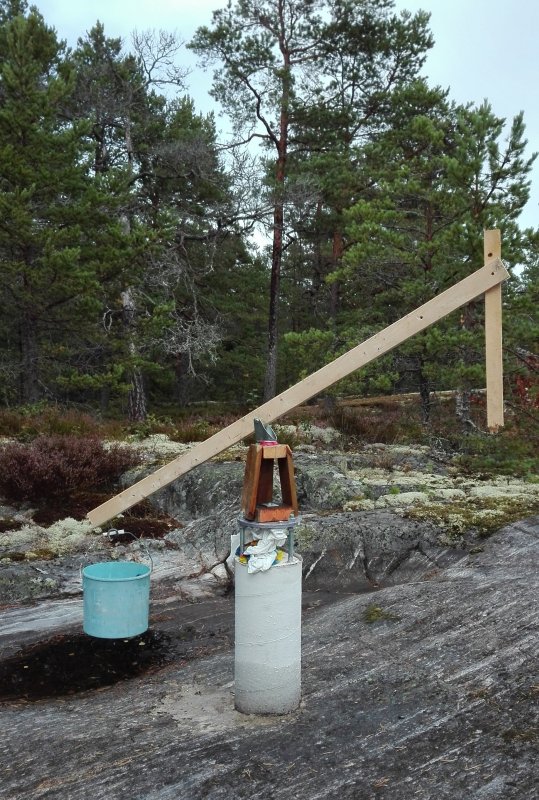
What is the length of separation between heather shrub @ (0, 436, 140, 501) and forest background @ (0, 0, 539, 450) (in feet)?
17.4

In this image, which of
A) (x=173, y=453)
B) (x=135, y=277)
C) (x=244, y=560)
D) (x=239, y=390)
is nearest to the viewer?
(x=244, y=560)

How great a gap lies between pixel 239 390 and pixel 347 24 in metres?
13.2

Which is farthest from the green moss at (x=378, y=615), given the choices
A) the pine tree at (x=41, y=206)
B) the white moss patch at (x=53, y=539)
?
the pine tree at (x=41, y=206)

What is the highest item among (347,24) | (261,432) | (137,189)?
(347,24)

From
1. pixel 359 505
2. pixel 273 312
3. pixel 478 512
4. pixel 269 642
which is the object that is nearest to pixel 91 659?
pixel 269 642

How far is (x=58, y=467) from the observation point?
859 cm

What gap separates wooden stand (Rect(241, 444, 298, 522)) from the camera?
3.75 m

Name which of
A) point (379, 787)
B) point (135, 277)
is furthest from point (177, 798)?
point (135, 277)

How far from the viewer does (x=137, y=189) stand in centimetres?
1933

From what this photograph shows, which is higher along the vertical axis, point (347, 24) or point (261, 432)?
point (347, 24)

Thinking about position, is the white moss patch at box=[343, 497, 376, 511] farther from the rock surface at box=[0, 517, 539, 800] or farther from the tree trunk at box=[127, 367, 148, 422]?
the tree trunk at box=[127, 367, 148, 422]

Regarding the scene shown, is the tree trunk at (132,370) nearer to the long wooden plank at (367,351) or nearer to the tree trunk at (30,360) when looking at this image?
the tree trunk at (30,360)

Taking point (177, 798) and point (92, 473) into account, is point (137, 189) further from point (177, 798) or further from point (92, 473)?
point (177, 798)

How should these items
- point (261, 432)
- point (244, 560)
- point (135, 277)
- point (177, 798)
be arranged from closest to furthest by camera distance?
point (177, 798) → point (244, 560) → point (261, 432) → point (135, 277)
